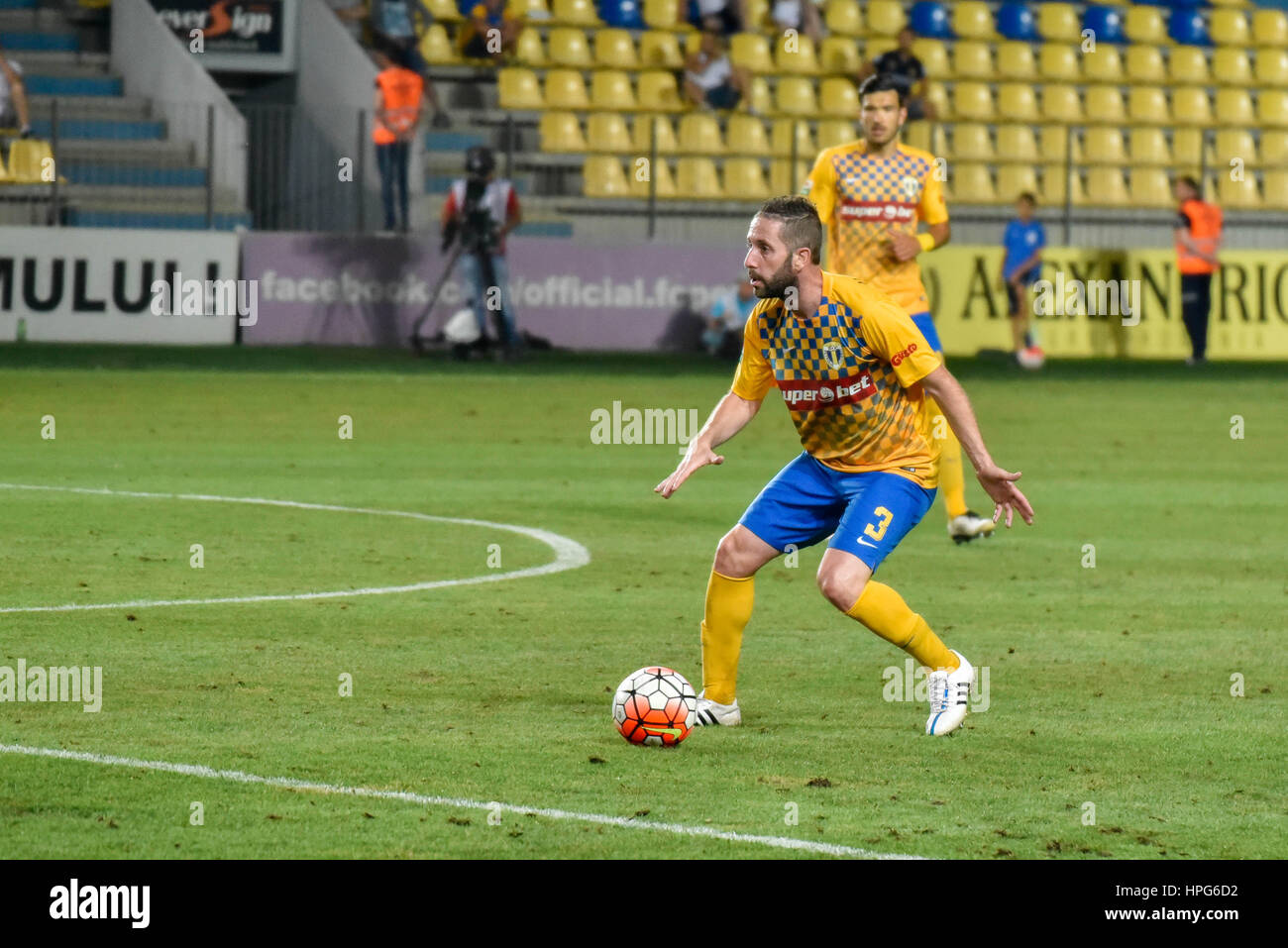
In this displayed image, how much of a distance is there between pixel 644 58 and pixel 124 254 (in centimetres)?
992

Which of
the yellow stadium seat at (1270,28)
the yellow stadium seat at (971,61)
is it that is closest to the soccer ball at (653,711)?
the yellow stadium seat at (971,61)

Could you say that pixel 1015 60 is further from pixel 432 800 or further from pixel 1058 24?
pixel 432 800

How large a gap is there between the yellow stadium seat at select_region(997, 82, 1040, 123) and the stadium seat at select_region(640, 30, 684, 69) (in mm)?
5414

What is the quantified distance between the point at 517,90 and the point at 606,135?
1.48 metres

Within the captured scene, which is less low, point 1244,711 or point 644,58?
point 644,58

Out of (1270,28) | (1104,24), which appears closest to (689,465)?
(1104,24)

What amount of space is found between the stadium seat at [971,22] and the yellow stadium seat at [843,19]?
1.84 metres

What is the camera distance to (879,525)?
764cm

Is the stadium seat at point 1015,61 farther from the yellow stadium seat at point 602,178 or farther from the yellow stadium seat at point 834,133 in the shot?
the yellow stadium seat at point 602,178

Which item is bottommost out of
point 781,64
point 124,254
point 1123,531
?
point 1123,531

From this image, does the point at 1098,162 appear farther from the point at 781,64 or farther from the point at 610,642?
the point at 610,642

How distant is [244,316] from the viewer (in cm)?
2639
